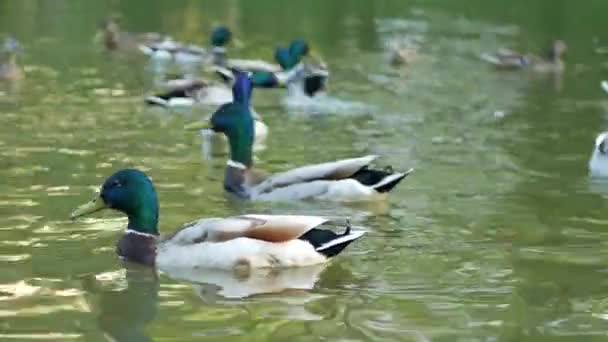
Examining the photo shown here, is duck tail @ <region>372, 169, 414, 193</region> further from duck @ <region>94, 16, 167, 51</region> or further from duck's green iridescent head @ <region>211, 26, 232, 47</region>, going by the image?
duck @ <region>94, 16, 167, 51</region>

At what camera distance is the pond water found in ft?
26.1

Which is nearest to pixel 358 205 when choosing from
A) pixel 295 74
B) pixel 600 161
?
pixel 600 161

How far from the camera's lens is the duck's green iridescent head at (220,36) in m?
25.9

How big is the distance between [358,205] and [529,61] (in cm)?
1400

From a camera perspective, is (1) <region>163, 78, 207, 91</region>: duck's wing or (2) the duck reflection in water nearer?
(2) the duck reflection in water

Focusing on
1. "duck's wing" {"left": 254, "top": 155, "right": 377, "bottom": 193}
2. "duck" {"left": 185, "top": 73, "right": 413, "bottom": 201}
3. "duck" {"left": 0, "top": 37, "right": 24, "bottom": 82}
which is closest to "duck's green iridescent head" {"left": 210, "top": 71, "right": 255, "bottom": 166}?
"duck" {"left": 185, "top": 73, "right": 413, "bottom": 201}

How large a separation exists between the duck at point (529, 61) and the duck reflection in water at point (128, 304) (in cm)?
1628

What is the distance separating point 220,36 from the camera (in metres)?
25.9

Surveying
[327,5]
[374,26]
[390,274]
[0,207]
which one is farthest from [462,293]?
[327,5]

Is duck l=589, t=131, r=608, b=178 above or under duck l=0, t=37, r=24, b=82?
under

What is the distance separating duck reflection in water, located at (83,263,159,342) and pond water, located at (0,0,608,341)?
0.02 meters

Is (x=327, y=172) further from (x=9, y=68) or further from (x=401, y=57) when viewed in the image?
(x=401, y=57)

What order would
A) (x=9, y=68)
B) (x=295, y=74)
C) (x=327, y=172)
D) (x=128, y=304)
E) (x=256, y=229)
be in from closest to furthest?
(x=128, y=304) → (x=256, y=229) → (x=327, y=172) → (x=295, y=74) → (x=9, y=68)

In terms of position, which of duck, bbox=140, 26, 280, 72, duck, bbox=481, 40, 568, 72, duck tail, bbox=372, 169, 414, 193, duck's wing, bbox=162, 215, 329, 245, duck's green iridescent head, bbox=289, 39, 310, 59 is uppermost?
duck's wing, bbox=162, 215, 329, 245
